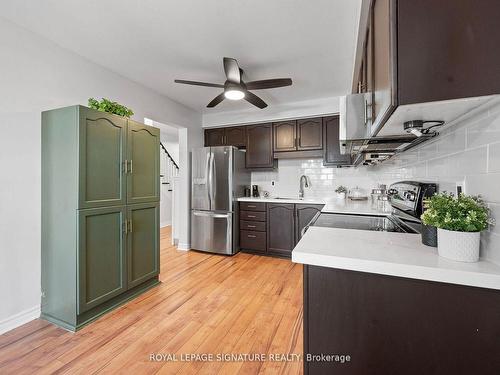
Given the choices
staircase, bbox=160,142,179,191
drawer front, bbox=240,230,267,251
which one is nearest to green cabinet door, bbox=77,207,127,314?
drawer front, bbox=240,230,267,251

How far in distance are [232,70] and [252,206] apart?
2112 millimetres

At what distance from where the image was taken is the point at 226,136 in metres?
4.22

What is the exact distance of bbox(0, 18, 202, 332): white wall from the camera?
1.77 metres

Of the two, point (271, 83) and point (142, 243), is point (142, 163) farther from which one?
point (271, 83)

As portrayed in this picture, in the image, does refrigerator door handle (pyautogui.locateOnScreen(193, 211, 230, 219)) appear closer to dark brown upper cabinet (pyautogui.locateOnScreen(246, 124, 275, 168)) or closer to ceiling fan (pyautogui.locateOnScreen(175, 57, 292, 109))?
dark brown upper cabinet (pyautogui.locateOnScreen(246, 124, 275, 168))

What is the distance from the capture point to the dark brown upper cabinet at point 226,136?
410 cm

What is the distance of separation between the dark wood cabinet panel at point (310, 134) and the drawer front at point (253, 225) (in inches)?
53.7

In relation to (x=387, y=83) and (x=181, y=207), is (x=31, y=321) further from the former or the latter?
(x=387, y=83)

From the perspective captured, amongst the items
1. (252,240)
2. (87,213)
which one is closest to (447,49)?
(87,213)

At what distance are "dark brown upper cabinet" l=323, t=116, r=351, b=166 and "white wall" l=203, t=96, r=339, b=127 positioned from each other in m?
0.14

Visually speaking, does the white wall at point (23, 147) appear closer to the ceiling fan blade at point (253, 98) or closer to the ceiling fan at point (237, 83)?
the ceiling fan at point (237, 83)

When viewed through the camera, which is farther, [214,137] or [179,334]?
[214,137]

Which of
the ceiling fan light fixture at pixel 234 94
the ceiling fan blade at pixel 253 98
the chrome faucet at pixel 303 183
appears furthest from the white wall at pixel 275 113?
the ceiling fan light fixture at pixel 234 94

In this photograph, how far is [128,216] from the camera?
7.23 feet
